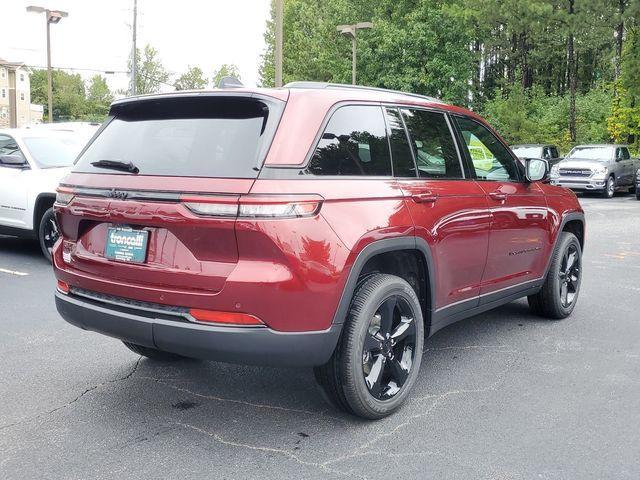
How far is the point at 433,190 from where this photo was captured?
13.5 feet

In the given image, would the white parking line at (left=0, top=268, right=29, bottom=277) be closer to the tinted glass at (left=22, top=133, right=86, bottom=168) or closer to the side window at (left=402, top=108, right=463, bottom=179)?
the tinted glass at (left=22, top=133, right=86, bottom=168)

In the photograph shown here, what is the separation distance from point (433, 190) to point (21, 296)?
4593mm

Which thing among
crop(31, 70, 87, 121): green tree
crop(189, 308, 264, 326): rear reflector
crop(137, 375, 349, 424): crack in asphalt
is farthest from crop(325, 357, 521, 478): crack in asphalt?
crop(31, 70, 87, 121): green tree

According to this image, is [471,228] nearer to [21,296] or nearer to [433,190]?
[433,190]

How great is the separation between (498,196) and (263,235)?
91.9 inches

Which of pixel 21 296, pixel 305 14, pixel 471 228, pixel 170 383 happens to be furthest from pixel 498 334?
pixel 305 14

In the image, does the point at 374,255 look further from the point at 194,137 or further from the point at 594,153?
the point at 594,153

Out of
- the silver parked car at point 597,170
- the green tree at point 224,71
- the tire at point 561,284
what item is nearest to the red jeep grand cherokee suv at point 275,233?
the tire at point 561,284

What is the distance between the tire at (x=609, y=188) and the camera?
22.2 m

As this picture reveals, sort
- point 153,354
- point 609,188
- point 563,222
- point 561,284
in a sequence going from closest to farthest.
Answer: point 153,354, point 563,222, point 561,284, point 609,188

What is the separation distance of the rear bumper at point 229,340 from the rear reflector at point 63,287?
0.55 metres

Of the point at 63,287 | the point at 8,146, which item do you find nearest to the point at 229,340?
the point at 63,287

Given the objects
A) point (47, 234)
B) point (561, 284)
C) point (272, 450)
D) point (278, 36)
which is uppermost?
point (278, 36)

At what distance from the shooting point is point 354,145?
3652 mm
